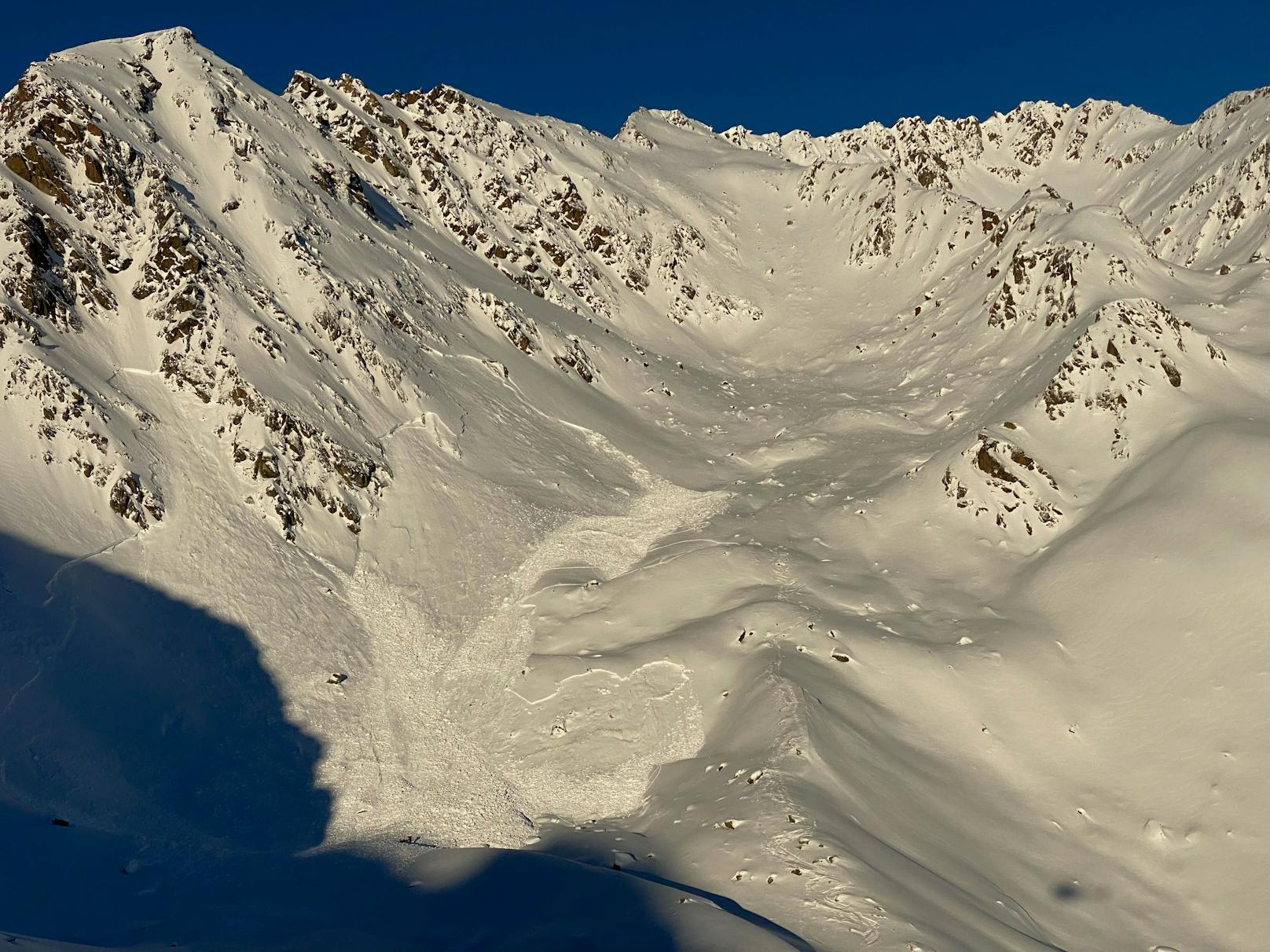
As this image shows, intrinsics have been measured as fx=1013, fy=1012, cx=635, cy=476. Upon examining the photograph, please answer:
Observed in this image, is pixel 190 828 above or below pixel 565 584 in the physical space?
below

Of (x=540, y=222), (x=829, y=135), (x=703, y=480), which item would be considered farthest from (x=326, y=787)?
(x=829, y=135)

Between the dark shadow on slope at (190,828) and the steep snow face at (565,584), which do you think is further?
the steep snow face at (565,584)

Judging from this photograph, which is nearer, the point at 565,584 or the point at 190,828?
the point at 190,828

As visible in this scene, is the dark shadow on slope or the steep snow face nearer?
the dark shadow on slope
